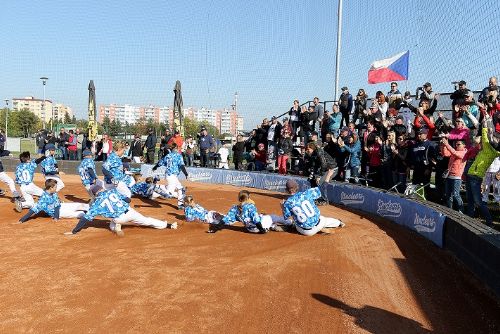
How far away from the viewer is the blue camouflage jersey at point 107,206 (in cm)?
909

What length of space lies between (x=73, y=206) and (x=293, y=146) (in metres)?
10.3

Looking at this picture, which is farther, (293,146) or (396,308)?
(293,146)

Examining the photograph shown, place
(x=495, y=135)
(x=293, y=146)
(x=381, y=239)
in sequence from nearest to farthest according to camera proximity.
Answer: (x=495, y=135)
(x=381, y=239)
(x=293, y=146)

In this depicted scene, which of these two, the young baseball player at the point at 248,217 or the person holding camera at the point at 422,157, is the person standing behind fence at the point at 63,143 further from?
the person holding camera at the point at 422,157

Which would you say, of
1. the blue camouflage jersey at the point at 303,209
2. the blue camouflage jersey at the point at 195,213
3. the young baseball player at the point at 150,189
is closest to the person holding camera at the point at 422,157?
the blue camouflage jersey at the point at 303,209

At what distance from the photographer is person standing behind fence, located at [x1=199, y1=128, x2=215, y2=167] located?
71.9ft

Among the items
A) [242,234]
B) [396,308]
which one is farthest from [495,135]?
[242,234]

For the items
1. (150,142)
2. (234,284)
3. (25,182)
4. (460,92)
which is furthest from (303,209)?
(150,142)

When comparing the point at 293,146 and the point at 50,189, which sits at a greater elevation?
the point at 293,146

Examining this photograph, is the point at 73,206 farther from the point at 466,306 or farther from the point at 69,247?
the point at 466,306

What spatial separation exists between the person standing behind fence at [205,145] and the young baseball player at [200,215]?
11334mm

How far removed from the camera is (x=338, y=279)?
659 centimetres

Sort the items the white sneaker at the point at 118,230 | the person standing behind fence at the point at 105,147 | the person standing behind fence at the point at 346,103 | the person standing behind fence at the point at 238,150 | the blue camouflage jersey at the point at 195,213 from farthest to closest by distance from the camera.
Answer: the person standing behind fence at the point at 105,147 → the person standing behind fence at the point at 238,150 → the person standing behind fence at the point at 346,103 → the blue camouflage jersey at the point at 195,213 → the white sneaker at the point at 118,230

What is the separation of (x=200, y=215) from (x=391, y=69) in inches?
484
